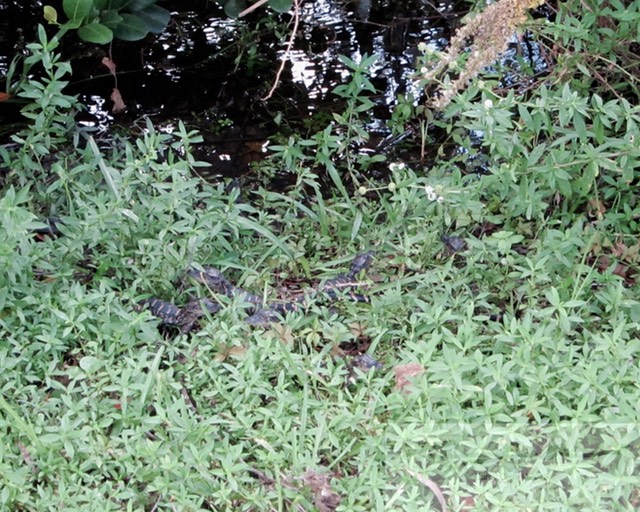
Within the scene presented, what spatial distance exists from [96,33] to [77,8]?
0.12 metres

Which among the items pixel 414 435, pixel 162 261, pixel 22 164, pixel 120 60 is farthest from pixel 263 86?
pixel 414 435

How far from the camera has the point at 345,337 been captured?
8.79ft

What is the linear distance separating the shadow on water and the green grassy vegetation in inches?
30.5

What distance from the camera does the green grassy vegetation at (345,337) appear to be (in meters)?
2.16

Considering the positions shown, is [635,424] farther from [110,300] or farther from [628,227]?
[110,300]

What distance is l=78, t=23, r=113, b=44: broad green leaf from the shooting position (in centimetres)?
323

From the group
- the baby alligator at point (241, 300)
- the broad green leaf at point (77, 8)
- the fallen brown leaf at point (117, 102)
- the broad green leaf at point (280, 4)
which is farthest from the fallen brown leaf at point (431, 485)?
the fallen brown leaf at point (117, 102)

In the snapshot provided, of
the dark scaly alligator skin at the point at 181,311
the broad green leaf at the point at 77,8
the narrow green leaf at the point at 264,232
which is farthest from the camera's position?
the broad green leaf at the point at 77,8

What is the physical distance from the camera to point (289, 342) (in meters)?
2.67

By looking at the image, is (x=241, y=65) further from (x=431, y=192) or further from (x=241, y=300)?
(x=241, y=300)

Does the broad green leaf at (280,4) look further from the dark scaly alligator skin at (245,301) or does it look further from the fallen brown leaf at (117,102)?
the fallen brown leaf at (117,102)

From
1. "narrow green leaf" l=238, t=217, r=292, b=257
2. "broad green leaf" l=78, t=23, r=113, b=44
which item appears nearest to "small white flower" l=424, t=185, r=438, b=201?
"narrow green leaf" l=238, t=217, r=292, b=257

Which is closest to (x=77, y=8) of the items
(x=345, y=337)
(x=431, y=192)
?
(x=431, y=192)

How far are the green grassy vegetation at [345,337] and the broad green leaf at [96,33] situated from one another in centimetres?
26
